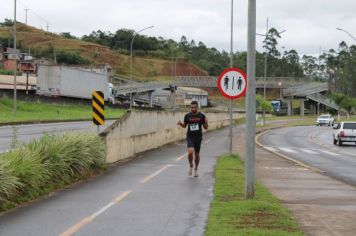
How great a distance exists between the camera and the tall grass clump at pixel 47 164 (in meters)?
10.4

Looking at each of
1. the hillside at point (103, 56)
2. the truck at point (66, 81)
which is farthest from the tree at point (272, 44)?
the truck at point (66, 81)

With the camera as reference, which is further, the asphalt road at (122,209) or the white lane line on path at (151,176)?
the white lane line on path at (151,176)

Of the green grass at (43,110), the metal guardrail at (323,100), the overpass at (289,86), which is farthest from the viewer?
the metal guardrail at (323,100)

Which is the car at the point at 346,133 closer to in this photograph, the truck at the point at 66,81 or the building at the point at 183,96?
the truck at the point at 66,81

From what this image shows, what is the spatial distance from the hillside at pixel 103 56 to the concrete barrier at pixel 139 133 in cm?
13360

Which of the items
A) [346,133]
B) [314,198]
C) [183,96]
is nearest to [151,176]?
[314,198]

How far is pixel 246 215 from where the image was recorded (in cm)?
909

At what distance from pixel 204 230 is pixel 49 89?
171 feet

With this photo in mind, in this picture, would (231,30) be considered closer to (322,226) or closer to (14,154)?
(14,154)

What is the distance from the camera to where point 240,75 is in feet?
59.1

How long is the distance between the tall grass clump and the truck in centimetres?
4200

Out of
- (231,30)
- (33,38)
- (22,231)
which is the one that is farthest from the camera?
(33,38)

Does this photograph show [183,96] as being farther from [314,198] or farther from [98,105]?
[314,198]

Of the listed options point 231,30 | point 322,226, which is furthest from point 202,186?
point 231,30
